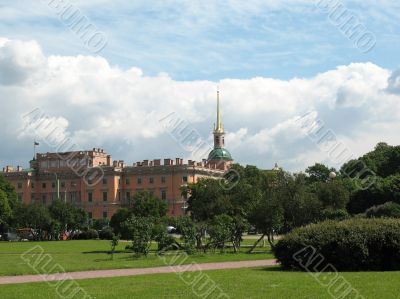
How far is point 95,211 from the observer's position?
135m

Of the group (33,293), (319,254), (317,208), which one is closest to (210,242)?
(317,208)

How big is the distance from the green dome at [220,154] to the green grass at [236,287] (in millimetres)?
125757

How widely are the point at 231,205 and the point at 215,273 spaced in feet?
100

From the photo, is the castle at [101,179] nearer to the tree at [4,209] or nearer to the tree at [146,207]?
the tree at [4,209]

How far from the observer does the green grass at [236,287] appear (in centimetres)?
1747

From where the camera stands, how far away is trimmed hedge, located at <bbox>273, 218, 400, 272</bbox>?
25.8 metres

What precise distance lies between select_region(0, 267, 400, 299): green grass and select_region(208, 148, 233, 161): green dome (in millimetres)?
125757

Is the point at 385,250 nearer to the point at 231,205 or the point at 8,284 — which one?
the point at 8,284

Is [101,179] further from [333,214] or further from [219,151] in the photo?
[333,214]

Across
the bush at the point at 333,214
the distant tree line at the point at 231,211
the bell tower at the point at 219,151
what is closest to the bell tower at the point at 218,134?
the bell tower at the point at 219,151

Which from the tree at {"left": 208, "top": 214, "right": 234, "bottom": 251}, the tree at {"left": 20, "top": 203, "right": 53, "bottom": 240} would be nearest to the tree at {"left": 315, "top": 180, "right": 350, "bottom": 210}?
the tree at {"left": 208, "top": 214, "right": 234, "bottom": 251}

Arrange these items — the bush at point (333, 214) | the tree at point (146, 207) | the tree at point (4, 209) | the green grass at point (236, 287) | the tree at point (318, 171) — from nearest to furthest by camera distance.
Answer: the green grass at point (236, 287), the bush at point (333, 214), the tree at point (146, 207), the tree at point (4, 209), the tree at point (318, 171)

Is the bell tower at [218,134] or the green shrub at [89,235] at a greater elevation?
the bell tower at [218,134]

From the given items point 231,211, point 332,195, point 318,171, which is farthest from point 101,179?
point 231,211
